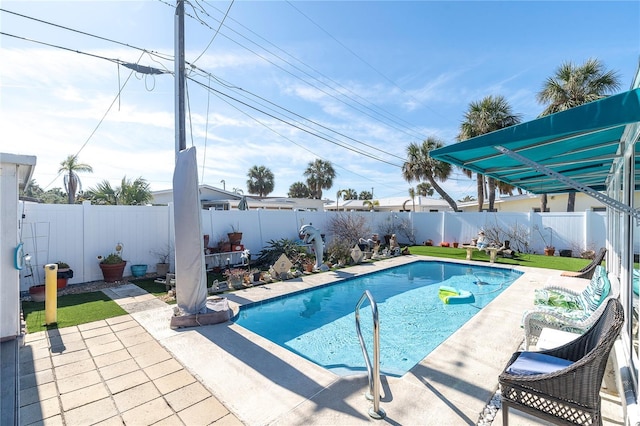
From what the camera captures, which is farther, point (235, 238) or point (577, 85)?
point (577, 85)

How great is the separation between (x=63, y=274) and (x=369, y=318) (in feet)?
26.1

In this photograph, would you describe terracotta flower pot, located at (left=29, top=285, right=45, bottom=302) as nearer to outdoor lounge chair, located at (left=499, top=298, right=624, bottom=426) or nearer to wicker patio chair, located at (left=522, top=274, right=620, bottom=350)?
outdoor lounge chair, located at (left=499, top=298, right=624, bottom=426)

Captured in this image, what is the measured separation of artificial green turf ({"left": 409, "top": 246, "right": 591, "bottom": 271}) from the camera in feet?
38.4

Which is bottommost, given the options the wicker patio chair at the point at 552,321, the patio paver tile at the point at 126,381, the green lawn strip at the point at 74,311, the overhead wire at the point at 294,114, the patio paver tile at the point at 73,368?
the patio paver tile at the point at 126,381

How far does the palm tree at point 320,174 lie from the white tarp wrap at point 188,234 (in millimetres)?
32969

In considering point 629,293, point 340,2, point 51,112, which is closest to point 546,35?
point 340,2

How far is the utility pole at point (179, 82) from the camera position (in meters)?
6.11

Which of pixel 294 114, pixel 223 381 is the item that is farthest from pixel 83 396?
pixel 294 114

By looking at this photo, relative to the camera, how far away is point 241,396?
3.46 m

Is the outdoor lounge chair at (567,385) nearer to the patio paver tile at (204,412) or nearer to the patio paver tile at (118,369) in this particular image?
the patio paver tile at (204,412)

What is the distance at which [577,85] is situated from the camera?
49.0 feet

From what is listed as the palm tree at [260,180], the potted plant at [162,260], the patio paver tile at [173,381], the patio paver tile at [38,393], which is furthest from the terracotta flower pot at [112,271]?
the palm tree at [260,180]

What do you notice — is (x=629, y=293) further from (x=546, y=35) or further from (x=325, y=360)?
(x=546, y=35)

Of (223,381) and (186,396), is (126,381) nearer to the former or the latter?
(186,396)
